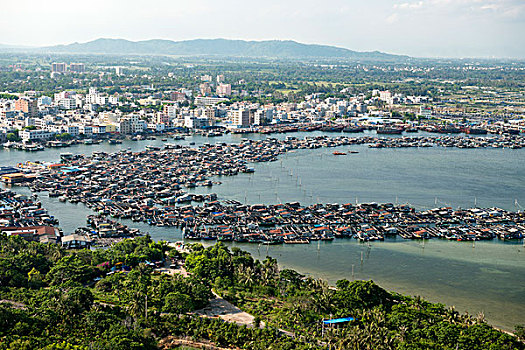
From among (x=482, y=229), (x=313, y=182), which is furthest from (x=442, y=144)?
(x=482, y=229)

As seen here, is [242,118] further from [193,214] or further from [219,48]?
[219,48]

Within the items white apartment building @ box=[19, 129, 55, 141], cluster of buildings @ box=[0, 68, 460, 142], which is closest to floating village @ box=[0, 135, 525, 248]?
white apartment building @ box=[19, 129, 55, 141]

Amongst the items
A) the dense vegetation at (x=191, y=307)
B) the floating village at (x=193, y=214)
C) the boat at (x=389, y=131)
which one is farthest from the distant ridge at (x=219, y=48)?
the dense vegetation at (x=191, y=307)

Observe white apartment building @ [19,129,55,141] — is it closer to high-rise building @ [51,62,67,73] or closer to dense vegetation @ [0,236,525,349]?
dense vegetation @ [0,236,525,349]

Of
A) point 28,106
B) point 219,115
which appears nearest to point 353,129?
point 219,115

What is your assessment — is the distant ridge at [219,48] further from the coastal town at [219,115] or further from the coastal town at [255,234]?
the coastal town at [255,234]
